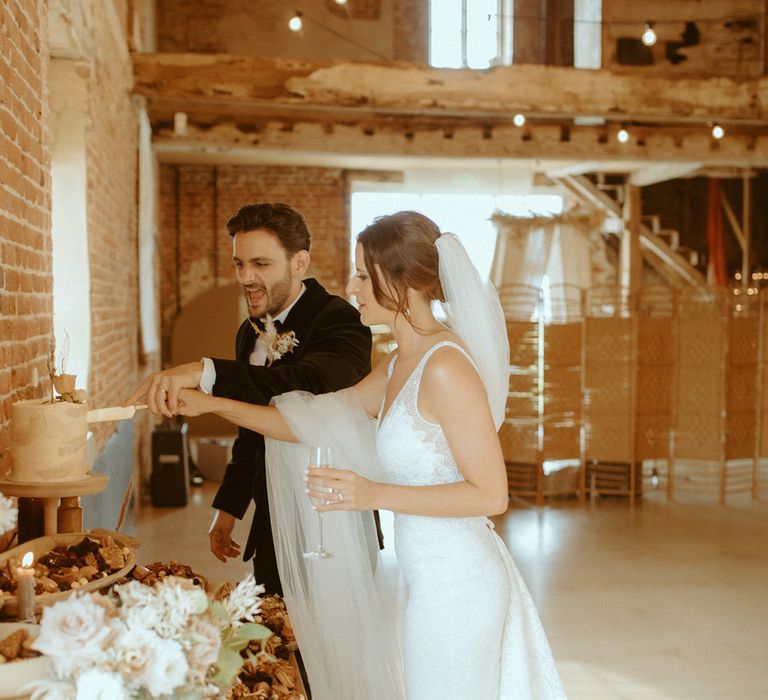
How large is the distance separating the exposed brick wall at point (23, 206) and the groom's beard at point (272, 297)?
0.60 meters

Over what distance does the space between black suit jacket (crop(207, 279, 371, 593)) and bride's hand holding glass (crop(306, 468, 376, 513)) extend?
50cm

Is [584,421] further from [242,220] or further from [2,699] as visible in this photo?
[2,699]

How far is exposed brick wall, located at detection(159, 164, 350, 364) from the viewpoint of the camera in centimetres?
1145

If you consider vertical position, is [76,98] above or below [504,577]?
above

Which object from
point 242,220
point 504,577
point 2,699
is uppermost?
point 242,220

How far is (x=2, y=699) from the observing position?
1.26 meters

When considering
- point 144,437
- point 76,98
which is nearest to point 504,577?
point 76,98

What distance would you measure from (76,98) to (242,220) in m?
2.11

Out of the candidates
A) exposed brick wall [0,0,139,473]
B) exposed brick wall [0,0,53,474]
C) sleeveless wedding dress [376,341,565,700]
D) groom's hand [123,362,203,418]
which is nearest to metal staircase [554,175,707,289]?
exposed brick wall [0,0,139,473]

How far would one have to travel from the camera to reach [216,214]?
1151cm

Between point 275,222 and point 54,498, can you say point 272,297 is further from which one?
point 54,498

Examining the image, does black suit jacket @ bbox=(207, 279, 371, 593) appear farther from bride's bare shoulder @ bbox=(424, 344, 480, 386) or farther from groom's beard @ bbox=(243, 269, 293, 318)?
bride's bare shoulder @ bbox=(424, 344, 480, 386)

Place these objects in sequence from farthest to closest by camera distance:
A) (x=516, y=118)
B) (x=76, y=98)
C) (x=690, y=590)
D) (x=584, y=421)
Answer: (x=584, y=421)
(x=516, y=118)
(x=690, y=590)
(x=76, y=98)

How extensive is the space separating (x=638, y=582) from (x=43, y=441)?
4.52 metres
